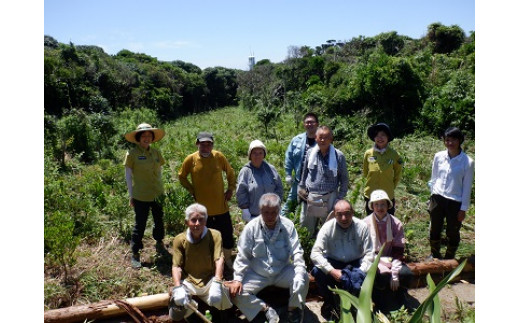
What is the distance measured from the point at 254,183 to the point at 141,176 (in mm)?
1134

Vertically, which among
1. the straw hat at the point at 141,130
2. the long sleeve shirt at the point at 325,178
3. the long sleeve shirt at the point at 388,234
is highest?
the straw hat at the point at 141,130

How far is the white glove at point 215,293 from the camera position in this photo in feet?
9.53

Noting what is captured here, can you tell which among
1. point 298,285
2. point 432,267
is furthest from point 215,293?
point 432,267

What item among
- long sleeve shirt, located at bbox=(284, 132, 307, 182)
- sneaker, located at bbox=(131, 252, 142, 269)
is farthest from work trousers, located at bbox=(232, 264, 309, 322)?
sneaker, located at bbox=(131, 252, 142, 269)

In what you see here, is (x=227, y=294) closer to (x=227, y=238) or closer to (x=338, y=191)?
(x=227, y=238)

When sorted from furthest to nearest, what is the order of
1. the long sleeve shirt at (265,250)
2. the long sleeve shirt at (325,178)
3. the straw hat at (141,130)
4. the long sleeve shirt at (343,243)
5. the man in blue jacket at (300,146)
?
the man in blue jacket at (300,146) → the straw hat at (141,130) → the long sleeve shirt at (325,178) → the long sleeve shirt at (343,243) → the long sleeve shirt at (265,250)

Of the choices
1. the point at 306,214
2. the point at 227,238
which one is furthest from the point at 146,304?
the point at 306,214

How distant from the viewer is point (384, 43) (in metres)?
24.7

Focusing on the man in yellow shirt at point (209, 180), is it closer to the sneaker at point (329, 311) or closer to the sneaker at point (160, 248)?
the sneaker at point (160, 248)

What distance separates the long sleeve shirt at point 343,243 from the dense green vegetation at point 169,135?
506 mm

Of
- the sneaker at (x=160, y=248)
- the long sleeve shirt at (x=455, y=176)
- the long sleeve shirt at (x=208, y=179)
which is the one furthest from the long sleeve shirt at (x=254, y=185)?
the long sleeve shirt at (x=455, y=176)

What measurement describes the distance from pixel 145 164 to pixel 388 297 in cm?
256

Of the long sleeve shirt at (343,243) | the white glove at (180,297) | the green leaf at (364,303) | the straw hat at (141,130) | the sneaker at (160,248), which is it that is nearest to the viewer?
the green leaf at (364,303)

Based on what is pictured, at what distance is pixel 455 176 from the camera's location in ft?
11.6
